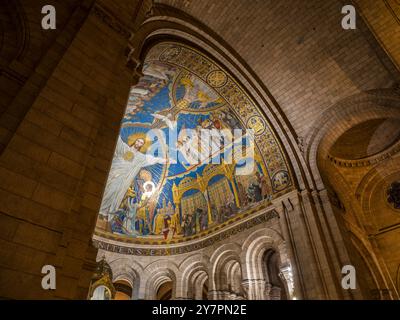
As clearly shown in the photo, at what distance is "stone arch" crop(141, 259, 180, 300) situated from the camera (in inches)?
451

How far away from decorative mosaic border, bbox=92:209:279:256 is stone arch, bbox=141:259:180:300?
478mm

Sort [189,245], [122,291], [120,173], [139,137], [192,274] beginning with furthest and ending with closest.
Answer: [122,291]
[120,173]
[139,137]
[189,245]
[192,274]

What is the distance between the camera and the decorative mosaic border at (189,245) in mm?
10031

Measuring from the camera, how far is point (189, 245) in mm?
11984

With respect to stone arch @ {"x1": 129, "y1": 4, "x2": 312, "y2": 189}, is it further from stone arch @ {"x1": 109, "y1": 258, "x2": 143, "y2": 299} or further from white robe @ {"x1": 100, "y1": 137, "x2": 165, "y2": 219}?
stone arch @ {"x1": 109, "y1": 258, "x2": 143, "y2": 299}

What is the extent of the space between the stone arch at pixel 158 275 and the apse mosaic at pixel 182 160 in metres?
1.08

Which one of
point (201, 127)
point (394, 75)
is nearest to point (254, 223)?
point (201, 127)

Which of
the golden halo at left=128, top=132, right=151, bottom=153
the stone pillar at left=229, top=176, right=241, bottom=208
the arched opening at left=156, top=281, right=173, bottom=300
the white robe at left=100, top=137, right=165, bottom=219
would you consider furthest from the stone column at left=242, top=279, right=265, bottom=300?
the golden halo at left=128, top=132, right=151, bottom=153

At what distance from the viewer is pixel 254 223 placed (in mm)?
10078

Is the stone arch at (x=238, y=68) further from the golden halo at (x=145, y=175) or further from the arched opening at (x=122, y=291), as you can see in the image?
the arched opening at (x=122, y=291)

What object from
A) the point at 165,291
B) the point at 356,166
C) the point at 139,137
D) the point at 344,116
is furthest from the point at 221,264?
the point at 356,166

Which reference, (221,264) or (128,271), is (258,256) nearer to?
(221,264)

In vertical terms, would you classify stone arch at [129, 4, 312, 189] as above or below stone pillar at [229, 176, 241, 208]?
above

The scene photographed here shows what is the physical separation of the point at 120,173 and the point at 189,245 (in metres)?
4.76
